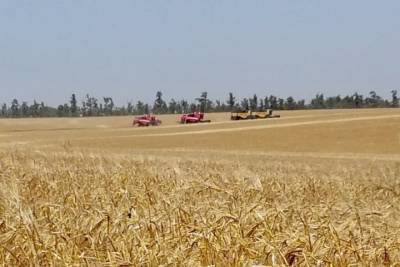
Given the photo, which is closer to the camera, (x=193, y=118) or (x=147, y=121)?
(x=147, y=121)

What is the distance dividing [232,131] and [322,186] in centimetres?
5017

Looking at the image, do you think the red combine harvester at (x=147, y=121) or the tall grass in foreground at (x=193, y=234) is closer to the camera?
the tall grass in foreground at (x=193, y=234)

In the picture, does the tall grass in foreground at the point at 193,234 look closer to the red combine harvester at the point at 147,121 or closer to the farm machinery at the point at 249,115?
the red combine harvester at the point at 147,121

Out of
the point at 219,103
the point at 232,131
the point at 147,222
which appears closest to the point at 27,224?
the point at 147,222

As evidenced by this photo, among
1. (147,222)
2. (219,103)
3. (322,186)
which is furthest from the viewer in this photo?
(219,103)


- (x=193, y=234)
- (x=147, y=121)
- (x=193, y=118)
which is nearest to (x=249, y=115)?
(x=193, y=118)

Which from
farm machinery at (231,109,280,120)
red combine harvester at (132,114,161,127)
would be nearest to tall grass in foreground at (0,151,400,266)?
red combine harvester at (132,114,161,127)

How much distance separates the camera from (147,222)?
383 centimetres

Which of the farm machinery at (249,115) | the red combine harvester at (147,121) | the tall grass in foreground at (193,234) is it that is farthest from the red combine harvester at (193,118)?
the tall grass in foreground at (193,234)

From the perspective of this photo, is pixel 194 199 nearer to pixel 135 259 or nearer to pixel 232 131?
pixel 135 259

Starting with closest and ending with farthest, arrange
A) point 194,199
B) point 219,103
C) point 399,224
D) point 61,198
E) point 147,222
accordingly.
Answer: point 147,222
point 399,224
point 194,199
point 61,198
point 219,103

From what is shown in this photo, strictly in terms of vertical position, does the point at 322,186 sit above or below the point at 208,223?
below

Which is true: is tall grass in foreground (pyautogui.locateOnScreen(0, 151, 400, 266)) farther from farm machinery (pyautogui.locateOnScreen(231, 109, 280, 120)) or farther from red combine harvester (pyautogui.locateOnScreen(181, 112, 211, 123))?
farm machinery (pyautogui.locateOnScreen(231, 109, 280, 120))

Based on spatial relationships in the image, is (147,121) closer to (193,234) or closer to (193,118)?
(193,118)
